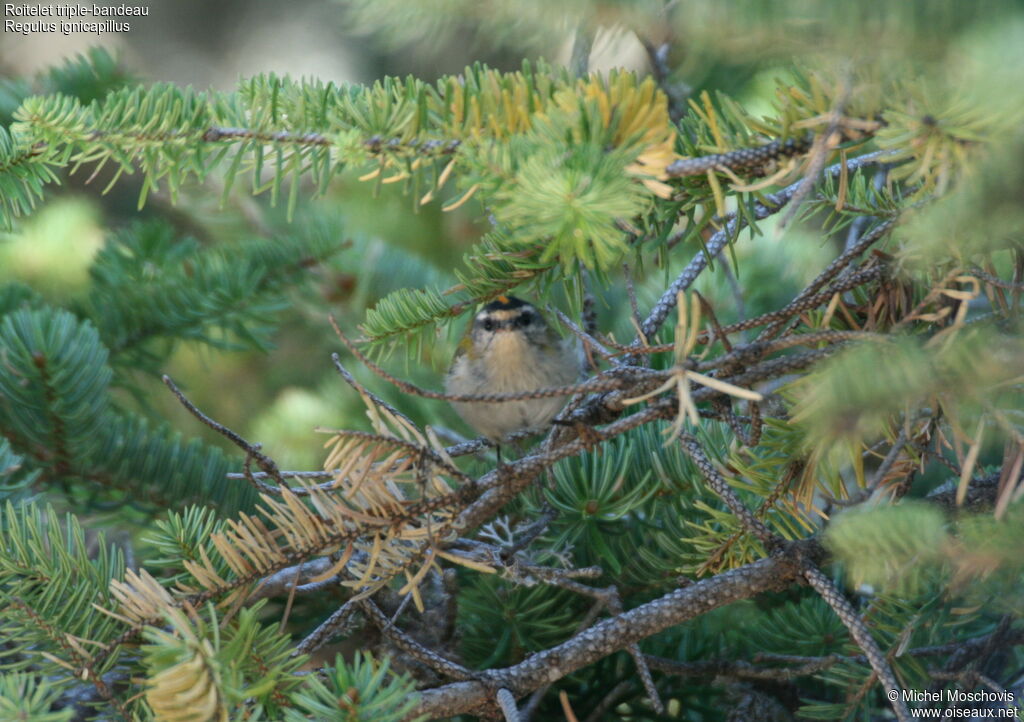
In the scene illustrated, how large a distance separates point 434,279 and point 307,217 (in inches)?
18.9

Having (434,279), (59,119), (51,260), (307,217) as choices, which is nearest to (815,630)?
(59,119)

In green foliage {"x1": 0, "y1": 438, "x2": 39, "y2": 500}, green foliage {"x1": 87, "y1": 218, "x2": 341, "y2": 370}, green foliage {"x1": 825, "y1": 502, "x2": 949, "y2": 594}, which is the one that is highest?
green foliage {"x1": 87, "y1": 218, "x2": 341, "y2": 370}

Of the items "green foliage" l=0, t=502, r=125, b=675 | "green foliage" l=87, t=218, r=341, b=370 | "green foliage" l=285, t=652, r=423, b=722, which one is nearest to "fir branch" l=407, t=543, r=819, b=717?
"green foliage" l=285, t=652, r=423, b=722

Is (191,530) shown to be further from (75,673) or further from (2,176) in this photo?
(2,176)

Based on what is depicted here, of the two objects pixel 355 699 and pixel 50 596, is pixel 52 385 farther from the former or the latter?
pixel 355 699

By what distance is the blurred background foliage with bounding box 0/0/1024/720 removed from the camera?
0.92 meters

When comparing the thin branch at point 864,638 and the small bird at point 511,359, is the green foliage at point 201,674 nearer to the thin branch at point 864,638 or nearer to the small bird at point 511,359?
the thin branch at point 864,638

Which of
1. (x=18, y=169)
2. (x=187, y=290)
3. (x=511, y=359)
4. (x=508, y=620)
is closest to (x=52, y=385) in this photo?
(x=187, y=290)

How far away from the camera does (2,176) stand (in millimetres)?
1439

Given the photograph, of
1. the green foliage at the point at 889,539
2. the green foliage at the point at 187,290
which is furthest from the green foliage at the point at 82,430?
the green foliage at the point at 889,539

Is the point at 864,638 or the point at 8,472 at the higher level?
the point at 8,472

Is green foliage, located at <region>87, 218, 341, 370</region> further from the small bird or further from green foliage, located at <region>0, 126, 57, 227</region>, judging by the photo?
green foliage, located at <region>0, 126, 57, 227</region>

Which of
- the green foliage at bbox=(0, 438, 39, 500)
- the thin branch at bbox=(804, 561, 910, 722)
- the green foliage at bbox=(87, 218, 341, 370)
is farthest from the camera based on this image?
the green foliage at bbox=(87, 218, 341, 370)

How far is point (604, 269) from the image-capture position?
130 centimetres
